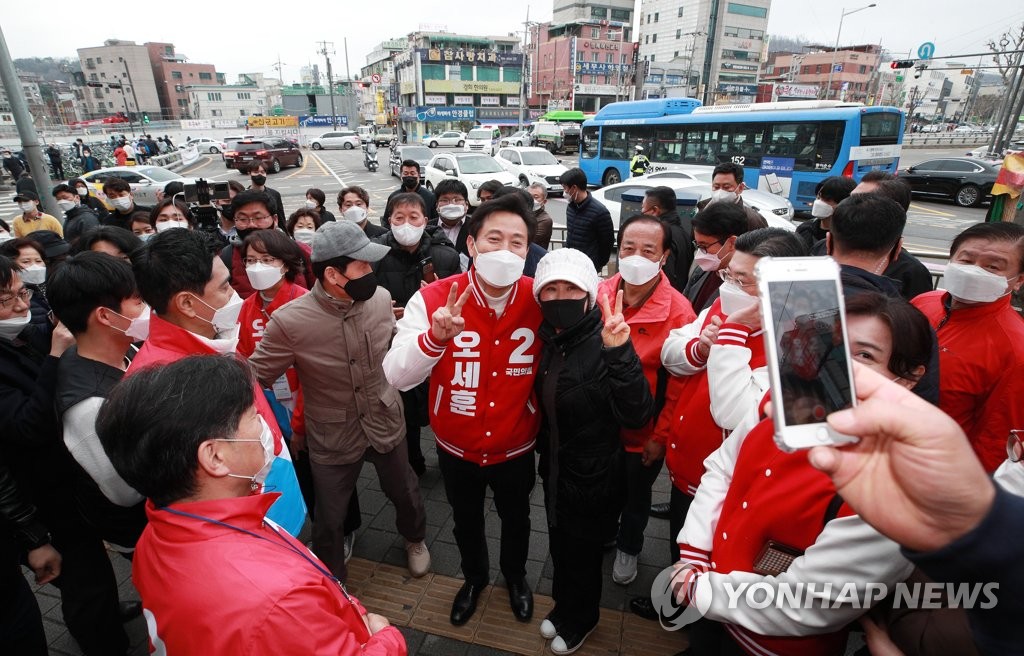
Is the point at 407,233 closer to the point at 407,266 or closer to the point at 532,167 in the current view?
the point at 407,266

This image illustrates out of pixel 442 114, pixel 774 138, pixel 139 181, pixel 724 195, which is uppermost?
pixel 442 114

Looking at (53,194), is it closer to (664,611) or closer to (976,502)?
(664,611)

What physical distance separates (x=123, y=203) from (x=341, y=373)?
591cm

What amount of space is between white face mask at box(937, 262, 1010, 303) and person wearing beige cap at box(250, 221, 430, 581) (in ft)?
9.51

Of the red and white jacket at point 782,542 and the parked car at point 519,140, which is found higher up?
the parked car at point 519,140

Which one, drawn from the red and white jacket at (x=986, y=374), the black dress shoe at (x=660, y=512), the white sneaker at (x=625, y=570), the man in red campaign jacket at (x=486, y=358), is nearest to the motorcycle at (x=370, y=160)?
the black dress shoe at (x=660, y=512)

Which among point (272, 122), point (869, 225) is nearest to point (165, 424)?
point (869, 225)

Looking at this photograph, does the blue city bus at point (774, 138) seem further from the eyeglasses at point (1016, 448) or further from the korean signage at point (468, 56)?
the korean signage at point (468, 56)

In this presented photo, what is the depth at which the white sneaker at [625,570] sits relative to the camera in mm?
3027

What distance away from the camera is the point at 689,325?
8.27ft

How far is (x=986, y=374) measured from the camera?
94.3 inches

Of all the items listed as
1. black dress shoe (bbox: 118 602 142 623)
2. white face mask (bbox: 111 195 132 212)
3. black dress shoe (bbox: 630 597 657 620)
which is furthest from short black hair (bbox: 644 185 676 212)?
white face mask (bbox: 111 195 132 212)

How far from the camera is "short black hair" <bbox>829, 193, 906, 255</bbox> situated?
2.52 meters

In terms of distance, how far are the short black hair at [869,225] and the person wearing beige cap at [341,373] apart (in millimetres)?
2415
